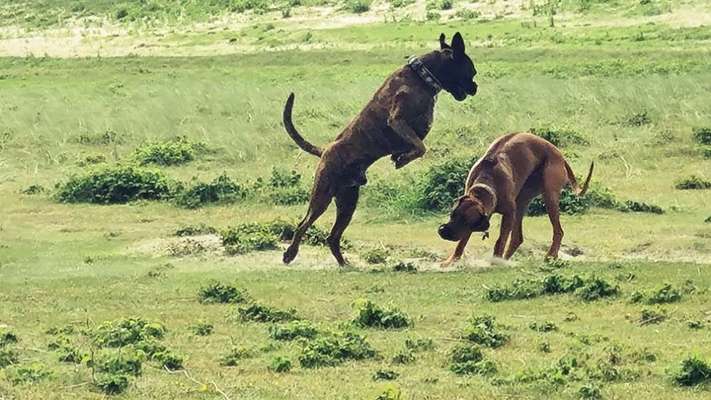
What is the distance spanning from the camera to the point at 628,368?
10070mm

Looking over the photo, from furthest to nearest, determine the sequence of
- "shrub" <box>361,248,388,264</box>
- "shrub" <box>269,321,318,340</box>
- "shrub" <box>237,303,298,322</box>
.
→ "shrub" <box>361,248,388,264</box>
"shrub" <box>237,303,298,322</box>
"shrub" <box>269,321,318,340</box>

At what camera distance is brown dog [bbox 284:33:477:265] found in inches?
605

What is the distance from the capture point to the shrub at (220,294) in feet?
44.2

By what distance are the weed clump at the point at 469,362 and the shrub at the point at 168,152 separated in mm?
13181

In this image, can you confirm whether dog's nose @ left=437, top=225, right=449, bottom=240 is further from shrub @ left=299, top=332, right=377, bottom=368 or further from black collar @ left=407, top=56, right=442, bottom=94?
shrub @ left=299, top=332, right=377, bottom=368

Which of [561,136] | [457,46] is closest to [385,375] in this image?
[457,46]

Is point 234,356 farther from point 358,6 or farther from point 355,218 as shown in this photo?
point 358,6

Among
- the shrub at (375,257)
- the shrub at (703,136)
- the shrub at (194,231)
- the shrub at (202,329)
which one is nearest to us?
the shrub at (202,329)

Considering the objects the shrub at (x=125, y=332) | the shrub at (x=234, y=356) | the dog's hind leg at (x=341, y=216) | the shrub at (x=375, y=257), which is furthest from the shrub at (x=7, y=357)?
the shrub at (x=375, y=257)

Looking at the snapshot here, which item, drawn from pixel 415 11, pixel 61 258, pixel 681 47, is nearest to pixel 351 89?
pixel 681 47

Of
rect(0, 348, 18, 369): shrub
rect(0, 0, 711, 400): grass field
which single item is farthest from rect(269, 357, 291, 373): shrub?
rect(0, 348, 18, 369): shrub

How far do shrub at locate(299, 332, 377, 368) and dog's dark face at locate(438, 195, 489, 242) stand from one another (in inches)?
151

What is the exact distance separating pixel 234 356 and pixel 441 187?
27.2 feet

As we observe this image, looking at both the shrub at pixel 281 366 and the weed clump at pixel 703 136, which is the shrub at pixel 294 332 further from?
the weed clump at pixel 703 136
